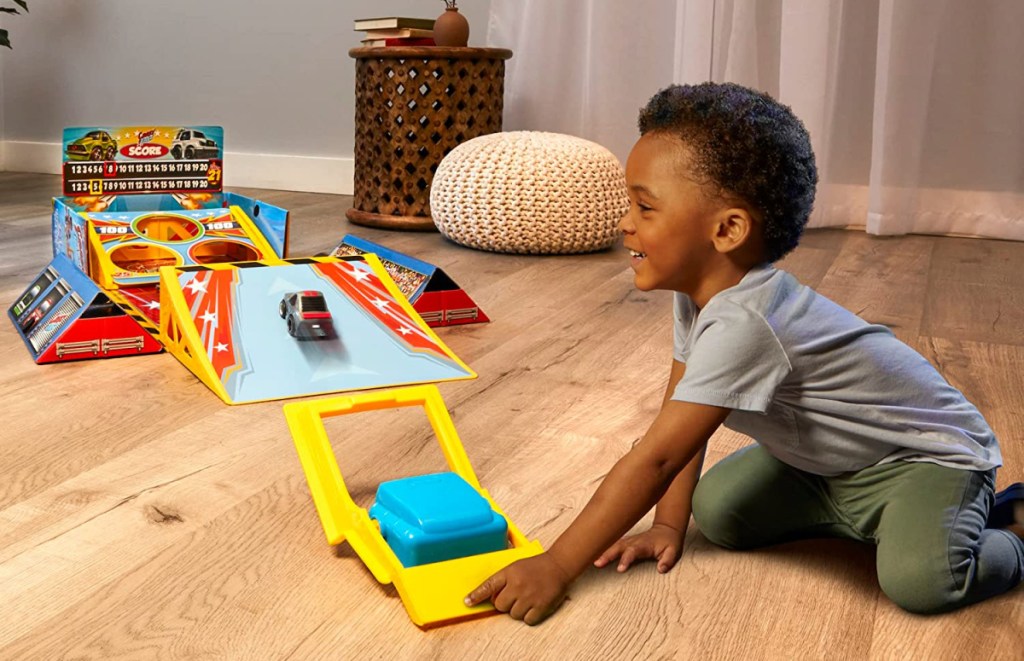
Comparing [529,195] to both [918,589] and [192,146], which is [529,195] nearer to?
[192,146]

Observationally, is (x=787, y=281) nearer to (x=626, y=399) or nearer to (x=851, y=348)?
(x=851, y=348)

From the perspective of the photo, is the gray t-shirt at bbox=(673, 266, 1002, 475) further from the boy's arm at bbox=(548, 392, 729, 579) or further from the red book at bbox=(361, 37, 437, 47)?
the red book at bbox=(361, 37, 437, 47)

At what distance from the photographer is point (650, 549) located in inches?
32.6

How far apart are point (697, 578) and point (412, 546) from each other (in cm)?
22

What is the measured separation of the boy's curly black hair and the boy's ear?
1 centimetres

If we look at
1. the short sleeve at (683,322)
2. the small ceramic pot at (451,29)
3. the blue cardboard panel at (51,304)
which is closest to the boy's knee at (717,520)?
the short sleeve at (683,322)

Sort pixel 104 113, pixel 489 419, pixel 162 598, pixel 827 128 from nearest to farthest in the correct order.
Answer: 1. pixel 162 598
2. pixel 489 419
3. pixel 827 128
4. pixel 104 113

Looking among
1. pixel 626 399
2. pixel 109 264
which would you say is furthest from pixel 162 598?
pixel 109 264

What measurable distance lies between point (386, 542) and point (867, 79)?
1894mm

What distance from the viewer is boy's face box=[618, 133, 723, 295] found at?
2.45 feet

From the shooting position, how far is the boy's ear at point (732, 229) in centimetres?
74

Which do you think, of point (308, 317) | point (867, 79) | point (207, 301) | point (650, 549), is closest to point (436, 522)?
point (650, 549)

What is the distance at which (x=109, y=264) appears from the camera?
1.48 meters

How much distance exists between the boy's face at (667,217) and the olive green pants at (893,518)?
0.60 ft
